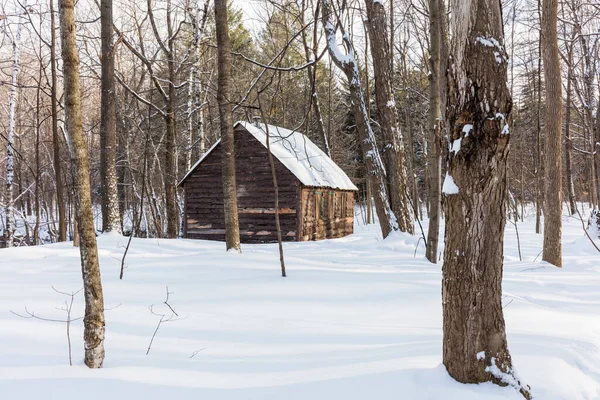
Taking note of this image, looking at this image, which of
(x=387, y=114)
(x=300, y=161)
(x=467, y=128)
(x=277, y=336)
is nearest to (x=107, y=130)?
(x=387, y=114)

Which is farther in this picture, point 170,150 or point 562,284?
point 170,150

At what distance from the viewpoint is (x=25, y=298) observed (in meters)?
4.42

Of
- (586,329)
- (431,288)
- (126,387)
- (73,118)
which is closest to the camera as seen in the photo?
(126,387)

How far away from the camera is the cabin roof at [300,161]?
52.1 feet

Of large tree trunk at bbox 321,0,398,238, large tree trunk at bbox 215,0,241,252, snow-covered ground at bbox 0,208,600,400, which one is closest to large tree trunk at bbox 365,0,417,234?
large tree trunk at bbox 321,0,398,238

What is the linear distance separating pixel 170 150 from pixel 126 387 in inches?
514

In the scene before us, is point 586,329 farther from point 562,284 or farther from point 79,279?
point 79,279

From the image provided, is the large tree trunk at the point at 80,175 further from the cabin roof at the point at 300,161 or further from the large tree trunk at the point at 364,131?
the cabin roof at the point at 300,161

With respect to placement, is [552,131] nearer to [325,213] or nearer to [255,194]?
[255,194]

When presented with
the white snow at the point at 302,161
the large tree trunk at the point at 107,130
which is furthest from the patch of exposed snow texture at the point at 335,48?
the large tree trunk at the point at 107,130

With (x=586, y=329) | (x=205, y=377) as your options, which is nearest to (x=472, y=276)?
(x=205, y=377)

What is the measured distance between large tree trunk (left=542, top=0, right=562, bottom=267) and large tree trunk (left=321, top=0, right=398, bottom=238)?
12.3 feet

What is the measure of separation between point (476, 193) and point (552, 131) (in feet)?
23.0

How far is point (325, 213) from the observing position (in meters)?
18.8
